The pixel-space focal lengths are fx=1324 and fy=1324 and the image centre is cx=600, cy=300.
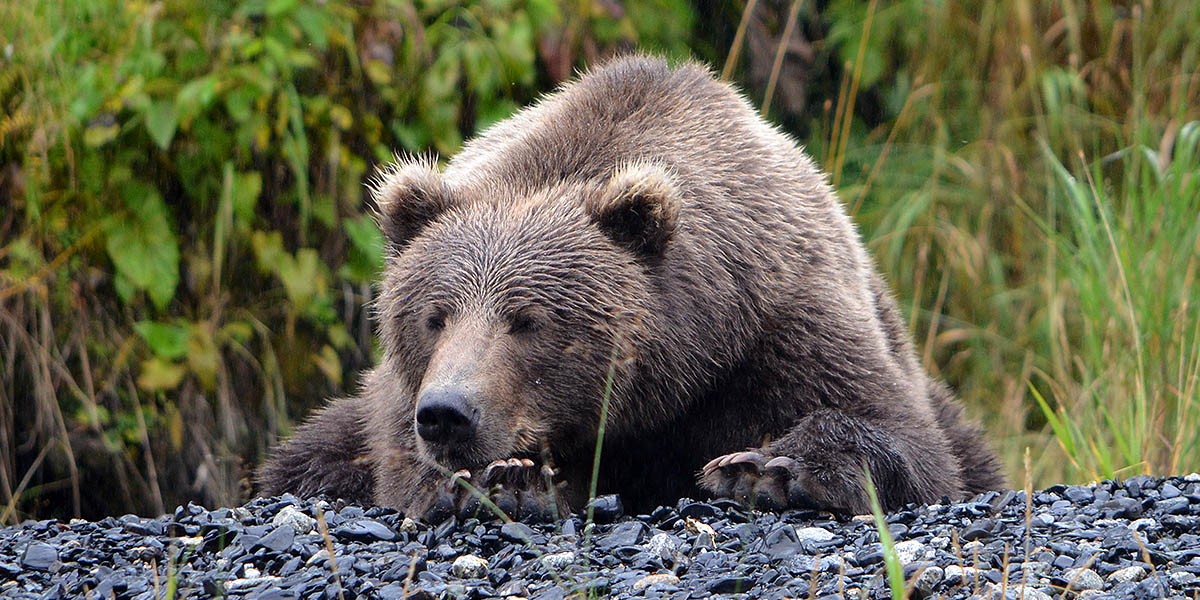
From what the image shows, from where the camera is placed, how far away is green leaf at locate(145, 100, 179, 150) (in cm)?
563

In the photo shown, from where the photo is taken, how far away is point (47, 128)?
19.0 ft

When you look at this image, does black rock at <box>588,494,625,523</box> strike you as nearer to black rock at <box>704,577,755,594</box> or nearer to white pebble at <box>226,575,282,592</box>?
black rock at <box>704,577,755,594</box>

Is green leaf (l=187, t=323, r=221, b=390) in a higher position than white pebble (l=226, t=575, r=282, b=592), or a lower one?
higher

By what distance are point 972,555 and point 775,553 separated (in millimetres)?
456

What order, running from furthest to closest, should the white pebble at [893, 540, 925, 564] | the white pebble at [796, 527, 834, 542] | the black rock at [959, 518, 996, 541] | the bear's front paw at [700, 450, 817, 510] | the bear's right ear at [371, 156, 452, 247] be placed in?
the bear's right ear at [371, 156, 452, 247] → the bear's front paw at [700, 450, 817, 510] → the white pebble at [796, 527, 834, 542] → the black rock at [959, 518, 996, 541] → the white pebble at [893, 540, 925, 564]

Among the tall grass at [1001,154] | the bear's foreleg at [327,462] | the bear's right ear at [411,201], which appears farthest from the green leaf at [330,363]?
the tall grass at [1001,154]

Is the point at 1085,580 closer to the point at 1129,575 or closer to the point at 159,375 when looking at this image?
the point at 1129,575

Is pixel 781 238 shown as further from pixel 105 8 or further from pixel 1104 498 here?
pixel 105 8

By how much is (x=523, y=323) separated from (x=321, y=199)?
2.76 m

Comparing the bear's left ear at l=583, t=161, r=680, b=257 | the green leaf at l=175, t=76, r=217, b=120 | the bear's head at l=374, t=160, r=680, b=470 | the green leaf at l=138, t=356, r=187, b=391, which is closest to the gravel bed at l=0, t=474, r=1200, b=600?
the bear's head at l=374, t=160, r=680, b=470

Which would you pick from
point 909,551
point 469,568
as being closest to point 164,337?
point 469,568

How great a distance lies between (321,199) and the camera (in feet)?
20.6

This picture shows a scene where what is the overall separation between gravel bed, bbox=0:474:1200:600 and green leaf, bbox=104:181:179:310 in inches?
84.2

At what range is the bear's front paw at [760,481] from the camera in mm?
3629
